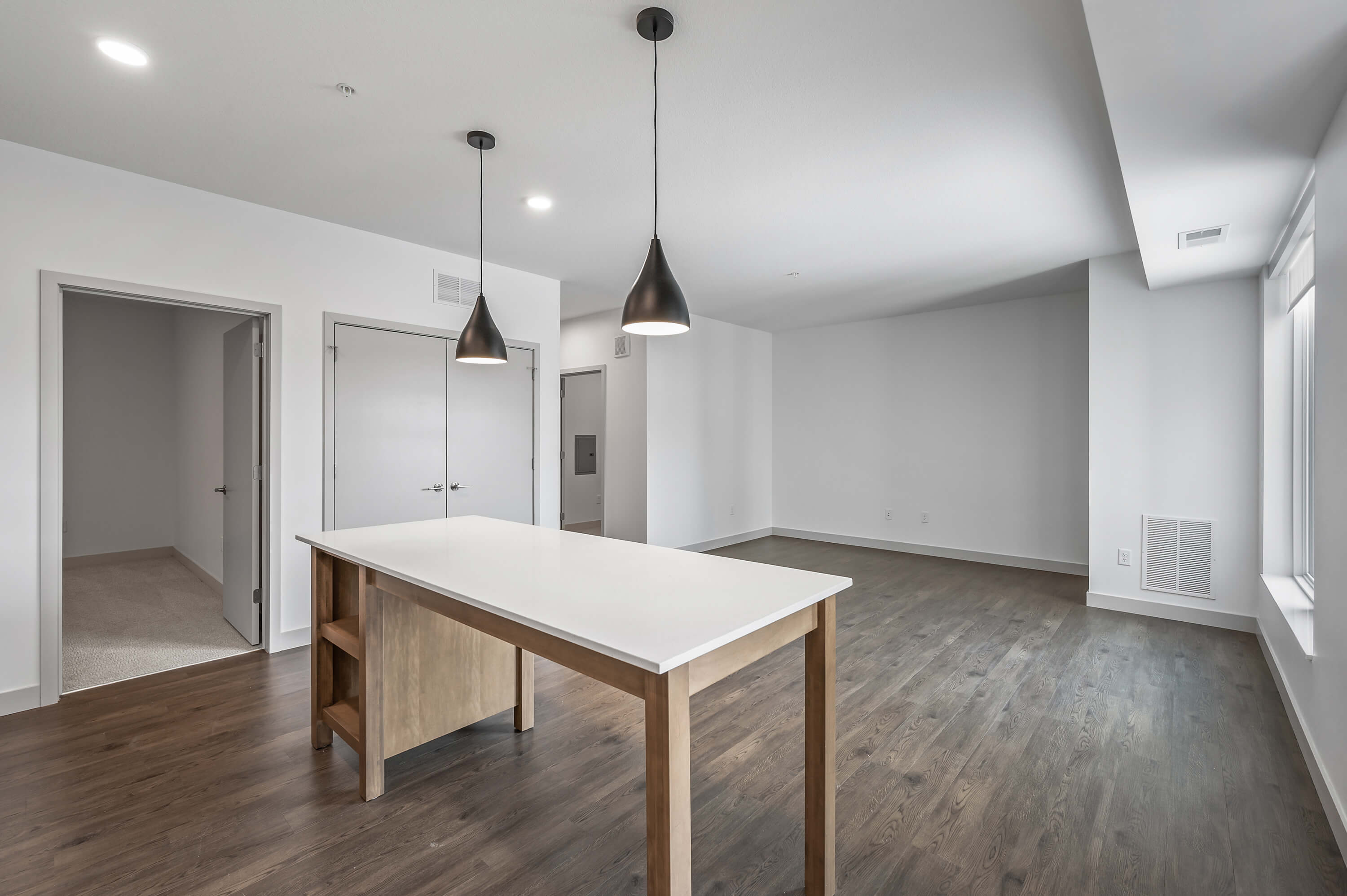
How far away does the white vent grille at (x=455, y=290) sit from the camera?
440 centimetres

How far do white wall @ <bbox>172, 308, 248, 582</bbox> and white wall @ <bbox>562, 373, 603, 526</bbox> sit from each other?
3.90 meters

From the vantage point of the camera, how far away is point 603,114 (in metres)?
2.54

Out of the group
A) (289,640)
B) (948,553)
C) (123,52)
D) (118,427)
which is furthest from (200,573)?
(948,553)

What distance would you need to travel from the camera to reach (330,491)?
3.85m

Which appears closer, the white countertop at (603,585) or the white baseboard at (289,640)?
the white countertop at (603,585)

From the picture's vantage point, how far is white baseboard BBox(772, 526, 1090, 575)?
578 centimetres

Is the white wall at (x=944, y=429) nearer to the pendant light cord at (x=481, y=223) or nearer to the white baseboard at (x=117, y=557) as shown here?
the pendant light cord at (x=481, y=223)

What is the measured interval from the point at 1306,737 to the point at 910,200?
2978 millimetres

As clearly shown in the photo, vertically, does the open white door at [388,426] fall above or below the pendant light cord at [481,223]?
below

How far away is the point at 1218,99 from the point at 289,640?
5.01 metres

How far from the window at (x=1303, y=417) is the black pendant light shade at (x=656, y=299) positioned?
339 centimetres

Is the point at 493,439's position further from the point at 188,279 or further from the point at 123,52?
the point at 123,52

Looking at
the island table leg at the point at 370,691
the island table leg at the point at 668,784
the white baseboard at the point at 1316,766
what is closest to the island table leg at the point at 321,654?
the island table leg at the point at 370,691

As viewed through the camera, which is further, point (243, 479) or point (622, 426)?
point (622, 426)
